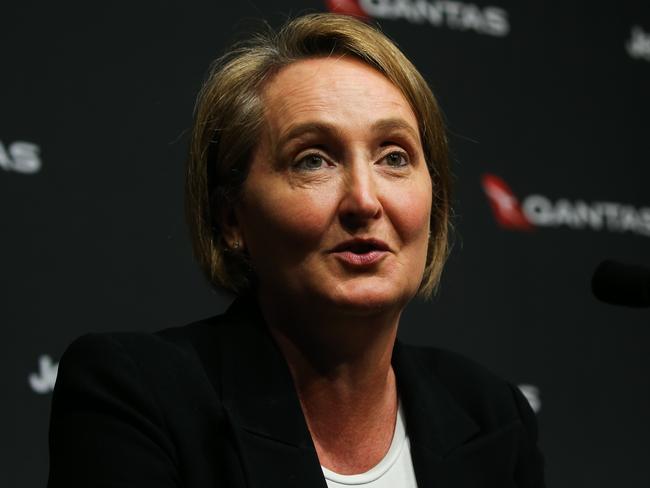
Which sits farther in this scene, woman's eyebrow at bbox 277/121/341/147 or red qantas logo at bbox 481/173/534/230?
red qantas logo at bbox 481/173/534/230

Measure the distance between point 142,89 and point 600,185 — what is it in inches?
47.4

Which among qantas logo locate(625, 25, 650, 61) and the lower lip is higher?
qantas logo locate(625, 25, 650, 61)

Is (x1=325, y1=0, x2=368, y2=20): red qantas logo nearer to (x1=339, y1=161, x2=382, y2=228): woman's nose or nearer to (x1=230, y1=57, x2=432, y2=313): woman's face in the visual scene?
(x1=230, y1=57, x2=432, y2=313): woman's face

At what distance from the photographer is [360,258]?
147 centimetres

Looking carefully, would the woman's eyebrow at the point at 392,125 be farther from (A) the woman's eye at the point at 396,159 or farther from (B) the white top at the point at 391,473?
(B) the white top at the point at 391,473

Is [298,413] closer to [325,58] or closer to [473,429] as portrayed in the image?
[473,429]

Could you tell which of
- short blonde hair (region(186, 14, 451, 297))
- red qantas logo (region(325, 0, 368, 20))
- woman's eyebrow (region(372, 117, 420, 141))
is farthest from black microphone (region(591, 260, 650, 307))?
red qantas logo (region(325, 0, 368, 20))

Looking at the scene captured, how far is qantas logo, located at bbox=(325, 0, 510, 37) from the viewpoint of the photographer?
2.35m

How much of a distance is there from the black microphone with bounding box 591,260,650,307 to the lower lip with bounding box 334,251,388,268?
0.37 meters

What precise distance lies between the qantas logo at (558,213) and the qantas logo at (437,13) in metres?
0.38

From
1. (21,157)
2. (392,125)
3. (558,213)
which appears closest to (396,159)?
(392,125)

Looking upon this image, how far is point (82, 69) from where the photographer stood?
6.85 ft

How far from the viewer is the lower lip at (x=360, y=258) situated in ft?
4.80

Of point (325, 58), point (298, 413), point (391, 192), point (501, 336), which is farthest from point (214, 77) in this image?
point (501, 336)
